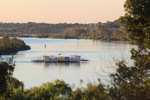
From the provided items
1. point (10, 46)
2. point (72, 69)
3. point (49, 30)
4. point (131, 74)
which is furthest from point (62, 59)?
point (49, 30)

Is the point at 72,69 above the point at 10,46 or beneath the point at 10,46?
beneath

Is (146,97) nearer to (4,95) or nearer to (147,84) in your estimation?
(147,84)

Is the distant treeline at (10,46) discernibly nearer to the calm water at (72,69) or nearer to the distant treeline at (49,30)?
the calm water at (72,69)

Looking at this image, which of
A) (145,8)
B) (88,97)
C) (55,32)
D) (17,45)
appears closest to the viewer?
(145,8)

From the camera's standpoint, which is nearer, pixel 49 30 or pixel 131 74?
pixel 131 74

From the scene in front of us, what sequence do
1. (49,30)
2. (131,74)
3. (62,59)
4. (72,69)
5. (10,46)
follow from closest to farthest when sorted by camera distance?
(131,74) → (72,69) → (62,59) → (10,46) → (49,30)

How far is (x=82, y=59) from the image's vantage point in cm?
4259

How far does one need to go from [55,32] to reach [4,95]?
10238 cm

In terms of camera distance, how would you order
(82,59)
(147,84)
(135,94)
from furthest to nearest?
(82,59) < (147,84) < (135,94)

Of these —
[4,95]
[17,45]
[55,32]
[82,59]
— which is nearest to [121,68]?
[4,95]

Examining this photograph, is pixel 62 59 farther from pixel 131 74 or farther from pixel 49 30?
pixel 49 30

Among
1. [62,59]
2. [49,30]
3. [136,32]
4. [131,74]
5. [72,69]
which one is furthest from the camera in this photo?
[49,30]

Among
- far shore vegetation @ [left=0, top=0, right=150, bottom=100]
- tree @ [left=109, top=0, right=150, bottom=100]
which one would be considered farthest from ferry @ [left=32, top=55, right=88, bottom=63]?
tree @ [left=109, top=0, right=150, bottom=100]

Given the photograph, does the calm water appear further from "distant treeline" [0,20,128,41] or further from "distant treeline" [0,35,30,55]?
"distant treeline" [0,20,128,41]
